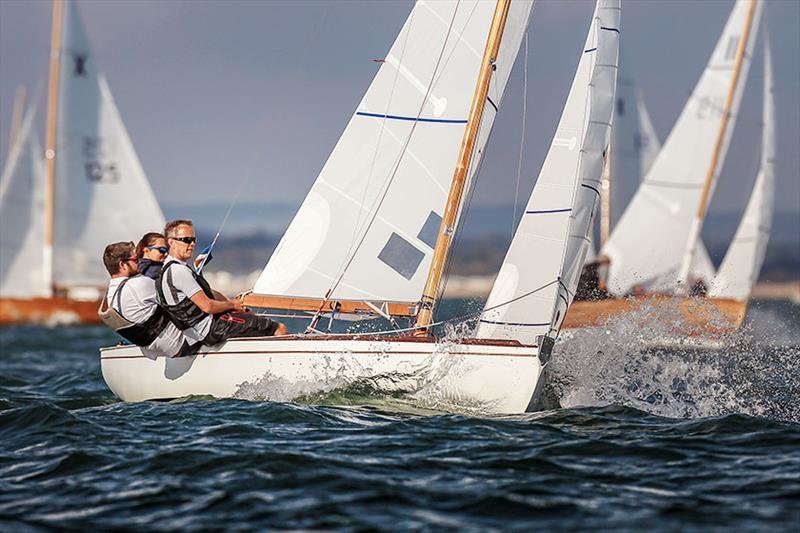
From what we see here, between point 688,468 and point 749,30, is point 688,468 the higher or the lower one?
the lower one

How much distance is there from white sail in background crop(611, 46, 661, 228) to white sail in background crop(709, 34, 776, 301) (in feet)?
14.0

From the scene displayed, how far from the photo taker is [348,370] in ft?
27.8

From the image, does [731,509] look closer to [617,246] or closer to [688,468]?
[688,468]

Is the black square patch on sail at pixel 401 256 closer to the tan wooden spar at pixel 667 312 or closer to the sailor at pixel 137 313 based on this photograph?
the tan wooden spar at pixel 667 312

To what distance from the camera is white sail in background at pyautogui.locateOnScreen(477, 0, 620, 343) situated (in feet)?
29.2

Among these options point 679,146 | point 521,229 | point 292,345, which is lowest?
point 292,345

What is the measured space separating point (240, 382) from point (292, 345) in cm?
59

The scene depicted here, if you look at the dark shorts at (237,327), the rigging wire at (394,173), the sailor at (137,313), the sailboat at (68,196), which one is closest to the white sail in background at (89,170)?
the sailboat at (68,196)

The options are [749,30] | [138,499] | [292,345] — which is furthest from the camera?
[749,30]

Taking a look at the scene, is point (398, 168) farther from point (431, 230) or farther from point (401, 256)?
Answer: point (401, 256)

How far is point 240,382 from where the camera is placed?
8836 millimetres

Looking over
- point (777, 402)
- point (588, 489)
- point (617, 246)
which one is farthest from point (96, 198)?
point (588, 489)

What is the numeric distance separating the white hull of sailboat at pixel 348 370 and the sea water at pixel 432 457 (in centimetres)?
9

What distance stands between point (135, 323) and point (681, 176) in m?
16.6
